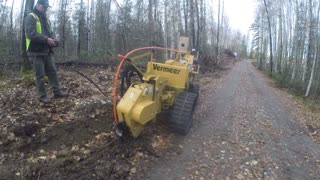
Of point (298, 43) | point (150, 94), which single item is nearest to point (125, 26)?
point (298, 43)

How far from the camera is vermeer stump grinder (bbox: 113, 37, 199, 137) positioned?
4641mm

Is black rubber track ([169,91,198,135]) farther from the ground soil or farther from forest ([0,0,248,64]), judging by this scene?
Result: forest ([0,0,248,64])

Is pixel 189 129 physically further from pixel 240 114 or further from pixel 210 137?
pixel 240 114

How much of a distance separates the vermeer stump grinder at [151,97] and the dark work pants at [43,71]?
1.56 m

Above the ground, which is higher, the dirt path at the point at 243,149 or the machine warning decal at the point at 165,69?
the machine warning decal at the point at 165,69

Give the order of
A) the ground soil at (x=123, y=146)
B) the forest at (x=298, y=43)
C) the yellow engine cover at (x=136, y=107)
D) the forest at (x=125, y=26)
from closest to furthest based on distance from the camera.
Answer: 1. the ground soil at (x=123, y=146)
2. the yellow engine cover at (x=136, y=107)
3. the forest at (x=298, y=43)
4. the forest at (x=125, y=26)

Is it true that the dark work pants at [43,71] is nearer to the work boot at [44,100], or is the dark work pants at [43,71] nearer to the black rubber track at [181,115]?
the work boot at [44,100]

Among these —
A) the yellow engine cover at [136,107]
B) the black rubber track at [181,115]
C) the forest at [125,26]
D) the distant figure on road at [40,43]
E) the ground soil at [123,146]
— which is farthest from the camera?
the forest at [125,26]

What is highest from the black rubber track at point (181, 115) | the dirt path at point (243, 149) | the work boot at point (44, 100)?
the work boot at point (44, 100)

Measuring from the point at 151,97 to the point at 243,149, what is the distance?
2.18 m

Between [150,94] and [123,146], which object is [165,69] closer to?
[150,94]

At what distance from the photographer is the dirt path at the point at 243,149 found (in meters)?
4.68

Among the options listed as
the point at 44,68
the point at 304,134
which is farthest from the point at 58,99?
the point at 304,134

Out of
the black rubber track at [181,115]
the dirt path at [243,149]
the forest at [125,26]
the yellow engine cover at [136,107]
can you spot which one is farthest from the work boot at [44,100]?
the forest at [125,26]
